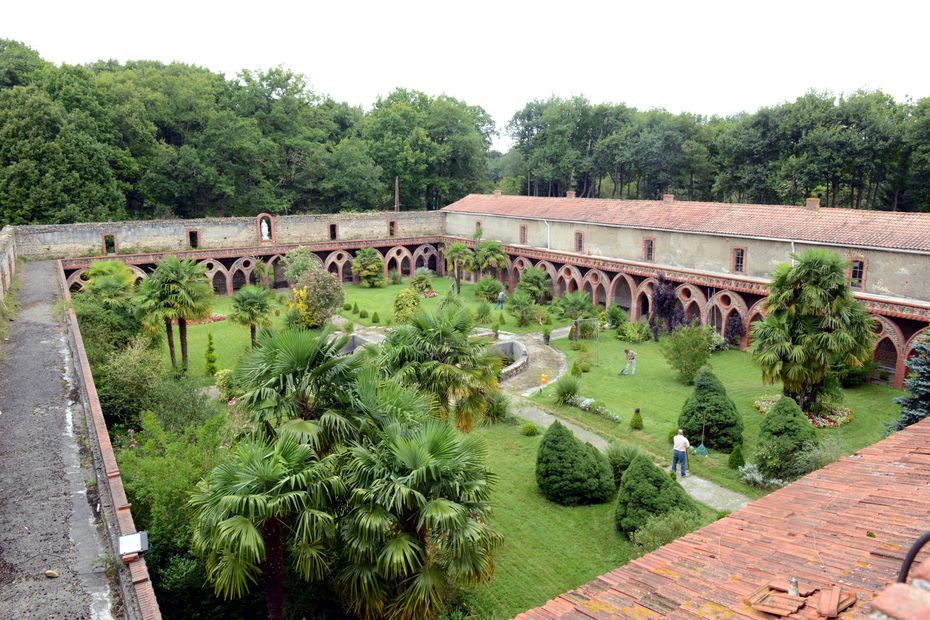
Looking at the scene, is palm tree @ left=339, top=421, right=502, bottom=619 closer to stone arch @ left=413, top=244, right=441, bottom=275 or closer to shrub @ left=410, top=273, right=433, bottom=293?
shrub @ left=410, top=273, right=433, bottom=293

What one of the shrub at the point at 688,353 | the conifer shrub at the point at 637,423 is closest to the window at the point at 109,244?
the shrub at the point at 688,353

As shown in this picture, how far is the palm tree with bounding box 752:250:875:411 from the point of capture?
18969mm

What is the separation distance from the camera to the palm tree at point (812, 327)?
18969mm

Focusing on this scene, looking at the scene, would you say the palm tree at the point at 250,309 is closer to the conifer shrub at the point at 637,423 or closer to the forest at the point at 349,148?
the conifer shrub at the point at 637,423

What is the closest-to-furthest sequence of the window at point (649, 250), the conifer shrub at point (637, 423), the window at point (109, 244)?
the conifer shrub at point (637, 423) < the window at point (649, 250) < the window at point (109, 244)

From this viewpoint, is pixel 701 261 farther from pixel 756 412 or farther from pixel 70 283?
pixel 70 283

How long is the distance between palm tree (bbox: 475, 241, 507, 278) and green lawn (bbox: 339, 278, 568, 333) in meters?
2.03

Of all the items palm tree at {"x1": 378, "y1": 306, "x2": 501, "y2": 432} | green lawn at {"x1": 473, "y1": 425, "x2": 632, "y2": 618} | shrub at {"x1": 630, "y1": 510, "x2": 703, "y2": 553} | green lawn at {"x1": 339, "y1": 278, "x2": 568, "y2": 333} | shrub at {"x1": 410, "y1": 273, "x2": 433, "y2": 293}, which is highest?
palm tree at {"x1": 378, "y1": 306, "x2": 501, "y2": 432}

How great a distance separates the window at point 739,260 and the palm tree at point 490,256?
14.8m

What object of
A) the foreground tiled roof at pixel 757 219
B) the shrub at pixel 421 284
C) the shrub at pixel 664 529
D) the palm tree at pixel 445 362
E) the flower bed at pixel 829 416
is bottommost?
the flower bed at pixel 829 416

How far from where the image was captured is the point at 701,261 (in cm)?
3133

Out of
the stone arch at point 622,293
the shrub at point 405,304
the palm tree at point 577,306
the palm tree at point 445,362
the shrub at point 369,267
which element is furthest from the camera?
the shrub at point 369,267

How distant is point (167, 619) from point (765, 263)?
2597 centimetres

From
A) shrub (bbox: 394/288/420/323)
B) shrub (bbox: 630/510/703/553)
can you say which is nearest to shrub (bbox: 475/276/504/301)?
shrub (bbox: 394/288/420/323)
